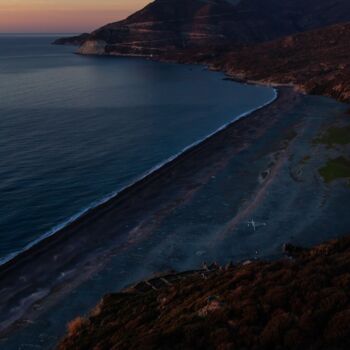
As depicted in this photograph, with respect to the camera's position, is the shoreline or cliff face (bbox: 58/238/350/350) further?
the shoreline

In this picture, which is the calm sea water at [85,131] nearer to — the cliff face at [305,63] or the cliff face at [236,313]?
the cliff face at [305,63]

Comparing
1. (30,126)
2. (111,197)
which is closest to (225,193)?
(111,197)

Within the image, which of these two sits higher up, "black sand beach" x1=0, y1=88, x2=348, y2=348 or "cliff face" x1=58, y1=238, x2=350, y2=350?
"cliff face" x1=58, y1=238, x2=350, y2=350

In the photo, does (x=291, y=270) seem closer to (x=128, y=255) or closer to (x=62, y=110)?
(x=128, y=255)

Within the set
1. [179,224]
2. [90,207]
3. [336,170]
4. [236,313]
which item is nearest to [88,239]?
[90,207]

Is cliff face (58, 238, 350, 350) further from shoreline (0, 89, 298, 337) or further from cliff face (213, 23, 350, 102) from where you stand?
cliff face (213, 23, 350, 102)

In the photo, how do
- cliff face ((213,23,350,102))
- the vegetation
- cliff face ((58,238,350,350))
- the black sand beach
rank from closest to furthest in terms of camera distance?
cliff face ((58,238,350,350)), the black sand beach, the vegetation, cliff face ((213,23,350,102))

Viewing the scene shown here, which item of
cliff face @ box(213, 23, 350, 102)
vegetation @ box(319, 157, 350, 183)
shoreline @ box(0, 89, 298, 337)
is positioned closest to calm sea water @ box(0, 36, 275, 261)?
shoreline @ box(0, 89, 298, 337)
